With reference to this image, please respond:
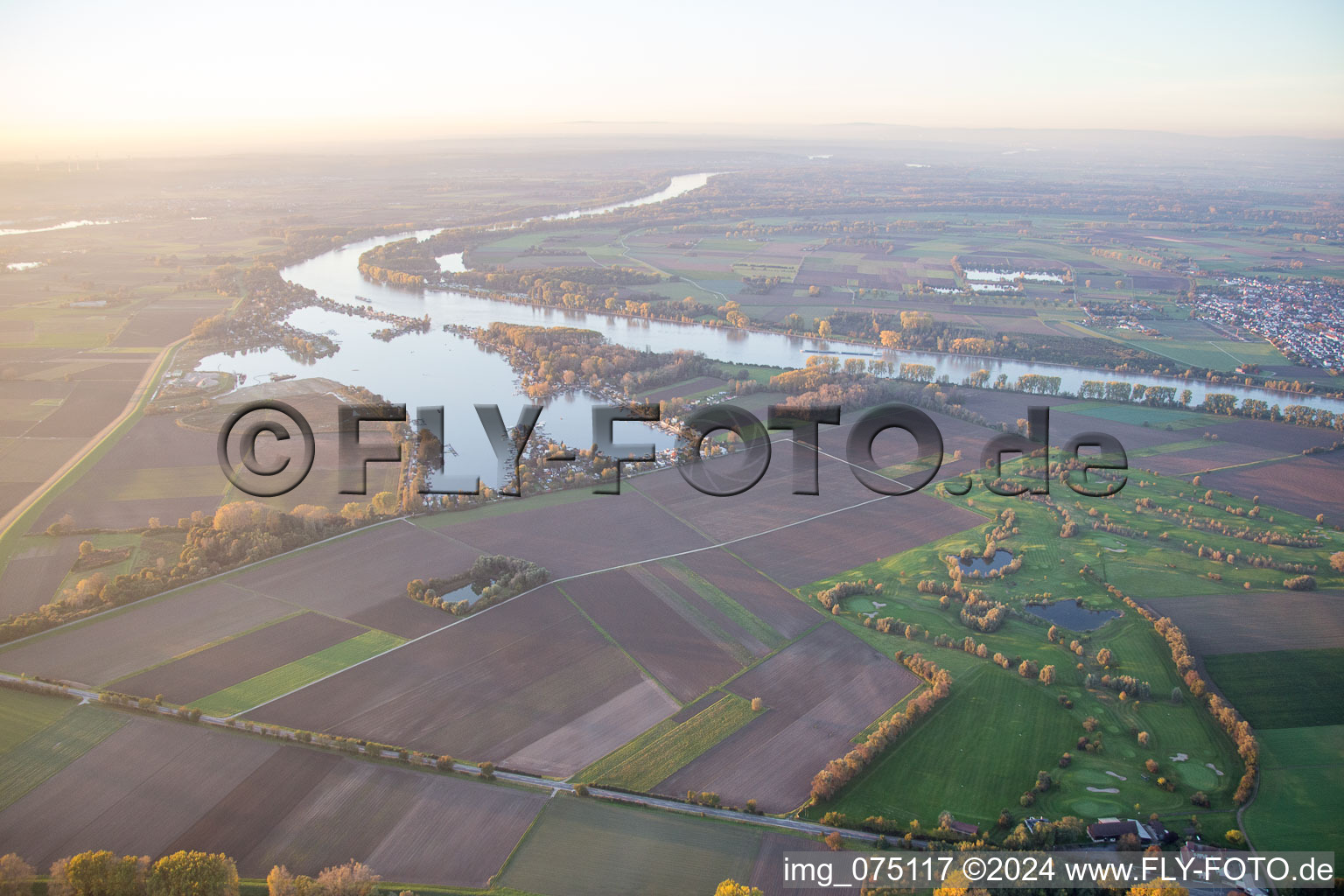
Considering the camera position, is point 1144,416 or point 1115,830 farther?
point 1144,416

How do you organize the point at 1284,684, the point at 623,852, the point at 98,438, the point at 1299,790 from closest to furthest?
the point at 623,852 → the point at 1299,790 → the point at 1284,684 → the point at 98,438

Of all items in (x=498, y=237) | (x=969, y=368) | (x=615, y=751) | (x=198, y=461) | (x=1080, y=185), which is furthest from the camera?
(x=1080, y=185)

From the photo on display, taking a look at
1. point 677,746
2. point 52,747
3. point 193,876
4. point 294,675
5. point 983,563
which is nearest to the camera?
point 193,876

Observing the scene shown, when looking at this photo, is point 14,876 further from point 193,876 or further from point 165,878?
point 193,876

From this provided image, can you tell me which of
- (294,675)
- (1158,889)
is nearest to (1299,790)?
(1158,889)

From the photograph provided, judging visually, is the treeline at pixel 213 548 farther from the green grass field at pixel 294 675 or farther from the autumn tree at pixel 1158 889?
the autumn tree at pixel 1158 889

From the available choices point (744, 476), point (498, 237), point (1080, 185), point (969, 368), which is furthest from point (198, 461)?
point (1080, 185)

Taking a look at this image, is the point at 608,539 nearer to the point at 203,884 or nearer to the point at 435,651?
the point at 435,651

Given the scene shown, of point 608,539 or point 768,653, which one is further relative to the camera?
point 608,539
